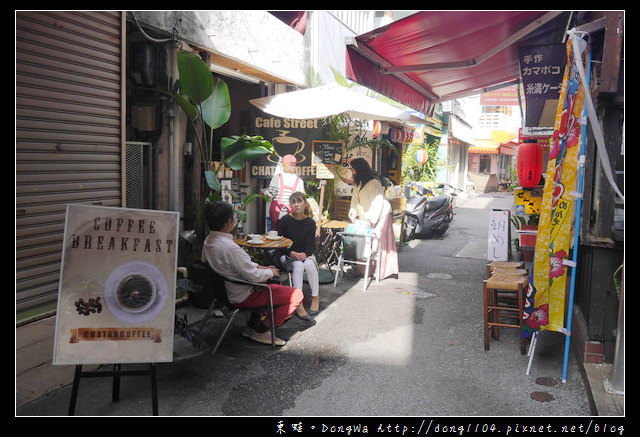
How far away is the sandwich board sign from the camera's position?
3418 millimetres

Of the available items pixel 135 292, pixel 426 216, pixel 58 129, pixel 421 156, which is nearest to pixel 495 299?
pixel 135 292

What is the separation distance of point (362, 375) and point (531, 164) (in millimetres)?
4390

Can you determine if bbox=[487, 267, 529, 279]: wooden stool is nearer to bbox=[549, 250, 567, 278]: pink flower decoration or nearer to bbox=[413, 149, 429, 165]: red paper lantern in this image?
bbox=[549, 250, 567, 278]: pink flower decoration

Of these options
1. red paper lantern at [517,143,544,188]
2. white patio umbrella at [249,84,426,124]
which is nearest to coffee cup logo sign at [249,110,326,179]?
white patio umbrella at [249,84,426,124]

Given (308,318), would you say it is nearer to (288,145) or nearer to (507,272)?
(507,272)

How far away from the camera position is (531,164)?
7305 millimetres

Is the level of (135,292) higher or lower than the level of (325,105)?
lower

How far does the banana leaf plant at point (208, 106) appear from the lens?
597 cm

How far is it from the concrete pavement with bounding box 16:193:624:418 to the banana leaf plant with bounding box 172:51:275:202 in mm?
2000

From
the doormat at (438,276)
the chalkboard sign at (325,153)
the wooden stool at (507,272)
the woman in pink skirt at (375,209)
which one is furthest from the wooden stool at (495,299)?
the chalkboard sign at (325,153)

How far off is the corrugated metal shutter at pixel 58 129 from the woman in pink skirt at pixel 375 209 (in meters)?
3.57

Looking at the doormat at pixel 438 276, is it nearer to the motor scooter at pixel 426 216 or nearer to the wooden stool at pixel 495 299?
the wooden stool at pixel 495 299

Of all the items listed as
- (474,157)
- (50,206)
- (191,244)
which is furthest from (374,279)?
(474,157)

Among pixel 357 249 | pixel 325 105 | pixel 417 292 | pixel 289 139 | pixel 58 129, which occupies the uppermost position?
pixel 325 105
